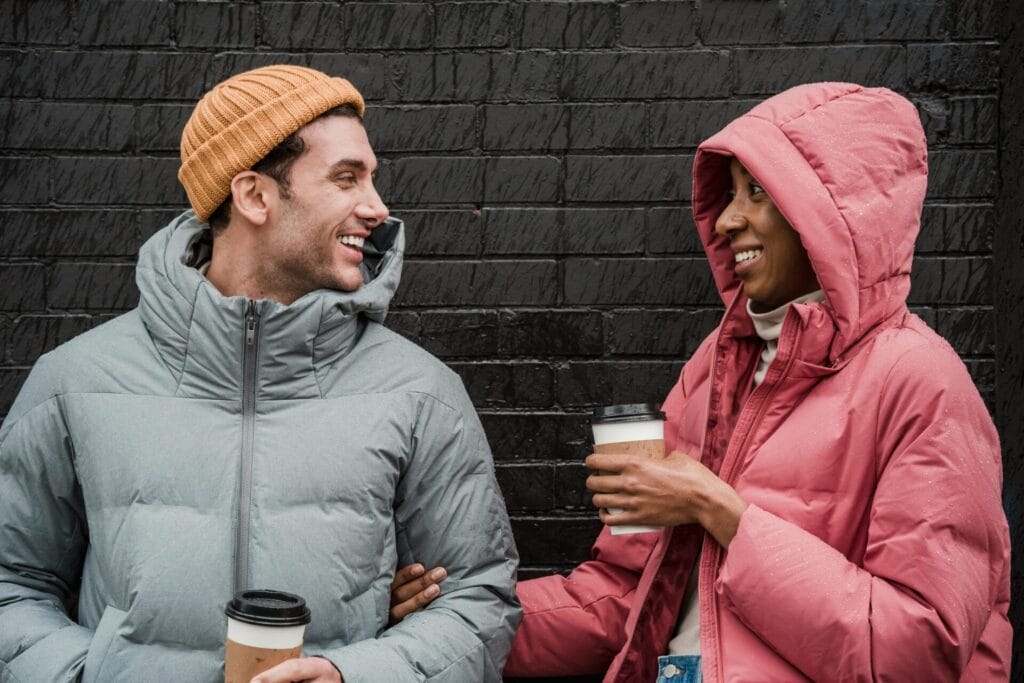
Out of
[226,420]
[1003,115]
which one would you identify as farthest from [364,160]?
[1003,115]

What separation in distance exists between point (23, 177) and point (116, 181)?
272 mm

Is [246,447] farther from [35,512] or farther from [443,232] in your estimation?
[443,232]

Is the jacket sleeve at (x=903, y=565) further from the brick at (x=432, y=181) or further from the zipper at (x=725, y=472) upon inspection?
the brick at (x=432, y=181)

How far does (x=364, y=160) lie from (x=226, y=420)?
0.72 m

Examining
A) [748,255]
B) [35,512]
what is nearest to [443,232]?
[748,255]

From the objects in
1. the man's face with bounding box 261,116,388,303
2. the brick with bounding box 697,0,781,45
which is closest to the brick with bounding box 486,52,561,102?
the brick with bounding box 697,0,781,45

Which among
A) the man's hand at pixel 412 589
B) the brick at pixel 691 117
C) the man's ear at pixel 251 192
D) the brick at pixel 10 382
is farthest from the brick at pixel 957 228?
the brick at pixel 10 382

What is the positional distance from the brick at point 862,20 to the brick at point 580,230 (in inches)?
28.7

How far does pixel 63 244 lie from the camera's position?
12.0ft

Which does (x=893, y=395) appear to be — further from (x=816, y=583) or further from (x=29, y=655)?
(x=29, y=655)

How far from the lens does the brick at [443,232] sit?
12.0 ft

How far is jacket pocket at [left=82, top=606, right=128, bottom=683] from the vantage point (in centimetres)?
256

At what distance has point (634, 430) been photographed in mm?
2770

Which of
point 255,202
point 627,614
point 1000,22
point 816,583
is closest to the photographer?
point 816,583
